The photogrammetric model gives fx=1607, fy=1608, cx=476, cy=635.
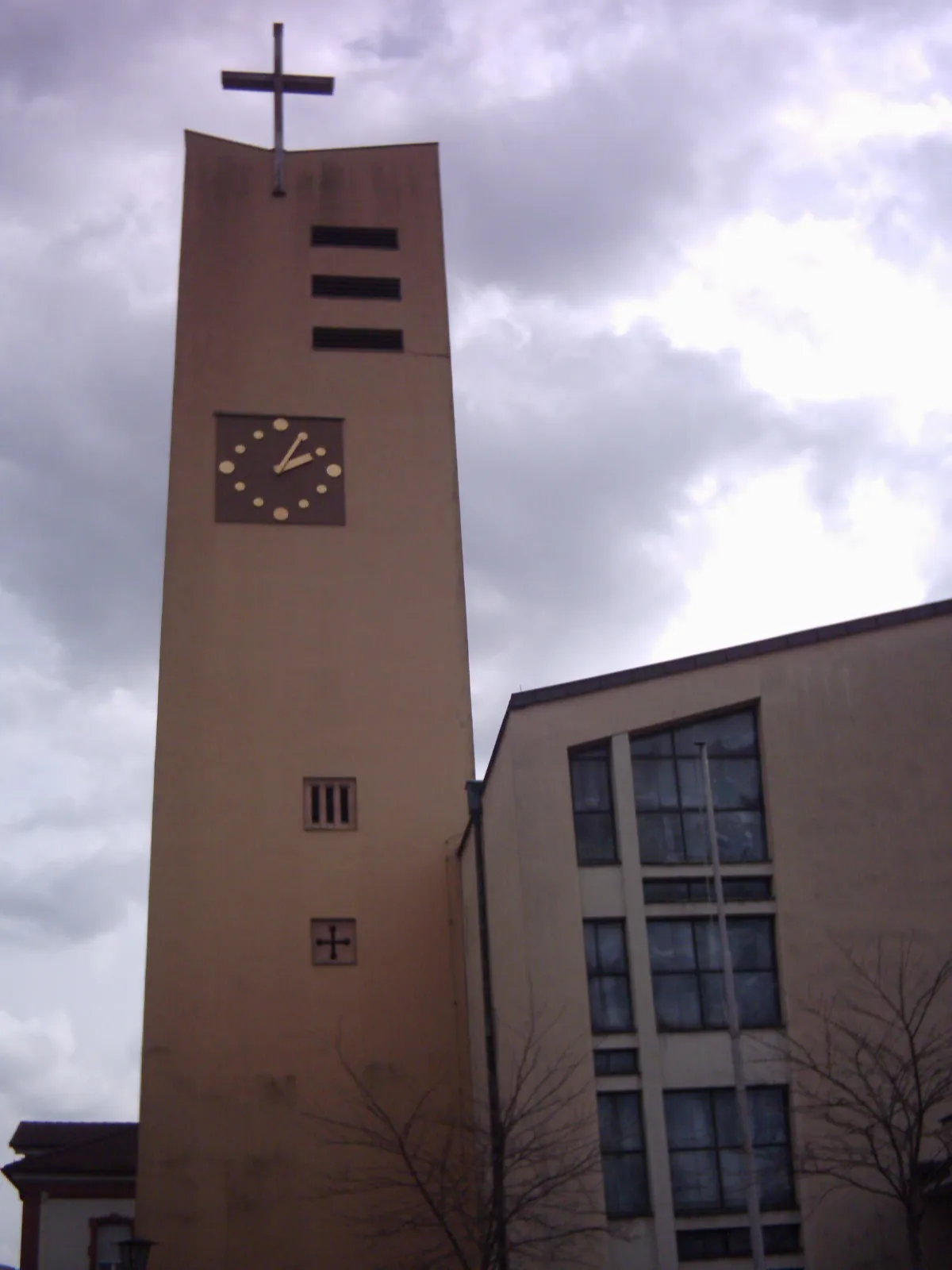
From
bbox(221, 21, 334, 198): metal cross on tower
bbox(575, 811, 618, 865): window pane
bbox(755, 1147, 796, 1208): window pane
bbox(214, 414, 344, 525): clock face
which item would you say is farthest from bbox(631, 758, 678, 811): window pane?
bbox(221, 21, 334, 198): metal cross on tower

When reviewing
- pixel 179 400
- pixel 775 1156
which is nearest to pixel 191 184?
pixel 179 400

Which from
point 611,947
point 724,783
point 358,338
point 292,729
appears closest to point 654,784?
point 724,783

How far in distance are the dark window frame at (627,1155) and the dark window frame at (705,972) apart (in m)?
1.27

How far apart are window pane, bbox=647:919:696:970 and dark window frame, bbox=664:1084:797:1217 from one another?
81.7 inches

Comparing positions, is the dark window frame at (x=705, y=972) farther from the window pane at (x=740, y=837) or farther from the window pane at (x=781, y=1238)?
the window pane at (x=781, y=1238)

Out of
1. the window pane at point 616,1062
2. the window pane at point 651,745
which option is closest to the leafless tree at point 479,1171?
the window pane at point 616,1062

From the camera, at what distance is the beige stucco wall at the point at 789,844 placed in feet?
86.1

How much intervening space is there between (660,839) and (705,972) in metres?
2.37

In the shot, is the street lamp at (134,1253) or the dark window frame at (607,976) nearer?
the street lamp at (134,1253)

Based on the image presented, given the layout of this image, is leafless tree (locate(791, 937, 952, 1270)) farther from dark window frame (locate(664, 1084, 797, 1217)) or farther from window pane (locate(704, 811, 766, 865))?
window pane (locate(704, 811, 766, 865))

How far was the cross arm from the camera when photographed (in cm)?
4241

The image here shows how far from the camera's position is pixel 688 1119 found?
26156mm

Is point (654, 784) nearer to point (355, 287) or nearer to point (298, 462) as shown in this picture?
point (298, 462)

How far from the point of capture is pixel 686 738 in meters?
28.6
